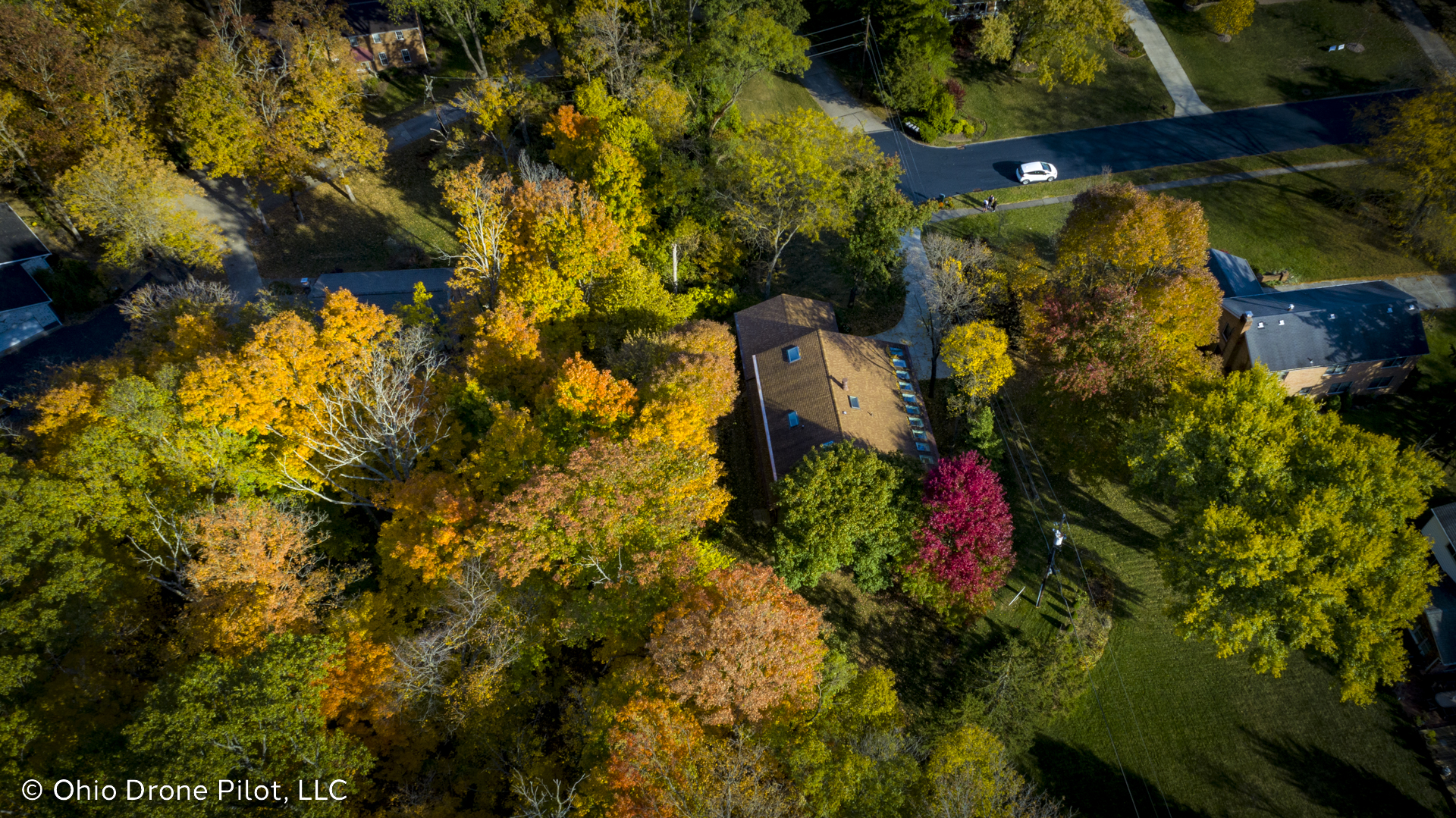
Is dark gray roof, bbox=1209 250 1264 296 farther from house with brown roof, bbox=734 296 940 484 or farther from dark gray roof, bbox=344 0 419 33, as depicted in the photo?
dark gray roof, bbox=344 0 419 33

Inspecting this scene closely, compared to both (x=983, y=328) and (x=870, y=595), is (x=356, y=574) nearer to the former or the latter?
(x=870, y=595)

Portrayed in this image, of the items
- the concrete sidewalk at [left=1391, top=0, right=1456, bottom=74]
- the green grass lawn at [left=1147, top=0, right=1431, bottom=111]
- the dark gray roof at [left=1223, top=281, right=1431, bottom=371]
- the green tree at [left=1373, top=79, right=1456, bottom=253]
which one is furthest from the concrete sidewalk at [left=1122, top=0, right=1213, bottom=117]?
the dark gray roof at [left=1223, top=281, right=1431, bottom=371]

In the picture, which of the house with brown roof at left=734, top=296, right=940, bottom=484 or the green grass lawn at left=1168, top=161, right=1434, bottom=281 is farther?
the green grass lawn at left=1168, top=161, right=1434, bottom=281

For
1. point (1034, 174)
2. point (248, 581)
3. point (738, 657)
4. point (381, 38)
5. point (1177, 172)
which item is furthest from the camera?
point (381, 38)

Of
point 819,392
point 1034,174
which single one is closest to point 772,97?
point 1034,174

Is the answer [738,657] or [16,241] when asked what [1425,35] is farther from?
[16,241]

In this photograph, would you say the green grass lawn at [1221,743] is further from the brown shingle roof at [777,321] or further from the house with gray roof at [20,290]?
the house with gray roof at [20,290]

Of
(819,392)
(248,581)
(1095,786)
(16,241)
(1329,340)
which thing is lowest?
(1095,786)
